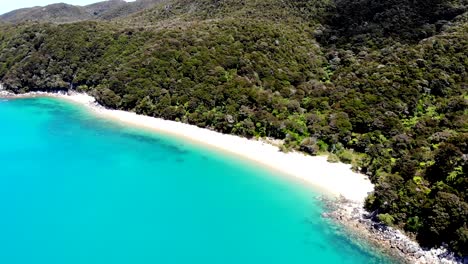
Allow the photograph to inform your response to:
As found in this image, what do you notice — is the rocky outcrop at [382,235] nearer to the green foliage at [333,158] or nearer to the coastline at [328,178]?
the coastline at [328,178]

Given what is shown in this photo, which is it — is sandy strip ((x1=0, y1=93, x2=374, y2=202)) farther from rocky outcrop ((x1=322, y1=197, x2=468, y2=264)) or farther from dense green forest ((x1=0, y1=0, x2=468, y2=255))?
rocky outcrop ((x1=322, y1=197, x2=468, y2=264))

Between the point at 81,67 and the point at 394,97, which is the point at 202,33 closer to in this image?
the point at 81,67

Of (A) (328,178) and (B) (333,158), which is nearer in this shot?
(A) (328,178)

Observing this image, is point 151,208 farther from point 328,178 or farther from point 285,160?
point 328,178

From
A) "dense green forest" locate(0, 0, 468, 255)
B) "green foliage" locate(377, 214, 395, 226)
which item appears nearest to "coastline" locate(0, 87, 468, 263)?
"green foliage" locate(377, 214, 395, 226)

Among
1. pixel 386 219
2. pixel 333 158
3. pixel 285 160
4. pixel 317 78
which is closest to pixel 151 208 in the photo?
pixel 285 160
